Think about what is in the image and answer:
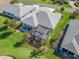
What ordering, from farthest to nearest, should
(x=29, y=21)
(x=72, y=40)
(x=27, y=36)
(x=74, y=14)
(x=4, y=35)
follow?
(x=74, y=14) < (x=29, y=21) < (x=4, y=35) < (x=27, y=36) < (x=72, y=40)

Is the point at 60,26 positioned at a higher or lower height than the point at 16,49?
higher

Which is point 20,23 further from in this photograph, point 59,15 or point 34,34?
point 59,15

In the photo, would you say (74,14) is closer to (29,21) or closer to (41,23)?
(41,23)

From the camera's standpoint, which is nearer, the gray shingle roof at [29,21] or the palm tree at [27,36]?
the palm tree at [27,36]

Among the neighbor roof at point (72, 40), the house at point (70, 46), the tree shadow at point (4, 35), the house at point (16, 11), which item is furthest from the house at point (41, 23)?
the house at point (70, 46)

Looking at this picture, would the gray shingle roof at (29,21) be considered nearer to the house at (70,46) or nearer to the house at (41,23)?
the house at (41,23)

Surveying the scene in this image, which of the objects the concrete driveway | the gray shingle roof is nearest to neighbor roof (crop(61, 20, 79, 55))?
the gray shingle roof

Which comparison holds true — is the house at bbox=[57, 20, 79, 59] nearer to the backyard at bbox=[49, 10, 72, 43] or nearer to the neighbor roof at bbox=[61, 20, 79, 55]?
the neighbor roof at bbox=[61, 20, 79, 55]

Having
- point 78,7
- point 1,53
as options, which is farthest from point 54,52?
point 78,7

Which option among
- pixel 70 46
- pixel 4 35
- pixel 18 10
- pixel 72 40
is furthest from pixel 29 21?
pixel 70 46

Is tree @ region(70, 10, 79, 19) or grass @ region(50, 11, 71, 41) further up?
tree @ region(70, 10, 79, 19)

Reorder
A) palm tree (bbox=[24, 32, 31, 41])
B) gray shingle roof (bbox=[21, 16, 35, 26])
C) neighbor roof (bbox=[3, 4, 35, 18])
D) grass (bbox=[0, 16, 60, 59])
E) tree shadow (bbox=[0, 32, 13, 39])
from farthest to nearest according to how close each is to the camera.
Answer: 1. neighbor roof (bbox=[3, 4, 35, 18])
2. gray shingle roof (bbox=[21, 16, 35, 26])
3. tree shadow (bbox=[0, 32, 13, 39])
4. palm tree (bbox=[24, 32, 31, 41])
5. grass (bbox=[0, 16, 60, 59])
